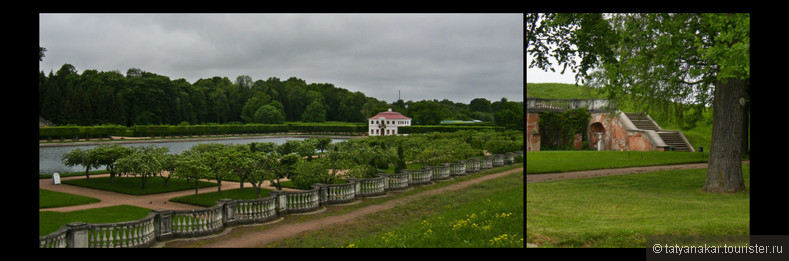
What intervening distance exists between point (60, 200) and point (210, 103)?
9.33 m

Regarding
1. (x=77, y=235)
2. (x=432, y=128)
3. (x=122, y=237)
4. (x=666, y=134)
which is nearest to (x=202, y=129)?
(x=122, y=237)

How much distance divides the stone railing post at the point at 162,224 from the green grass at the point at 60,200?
4.23 metres

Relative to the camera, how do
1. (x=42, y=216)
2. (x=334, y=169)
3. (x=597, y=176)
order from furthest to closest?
1. (x=597, y=176)
2. (x=334, y=169)
3. (x=42, y=216)

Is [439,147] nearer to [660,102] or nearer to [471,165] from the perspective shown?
[471,165]

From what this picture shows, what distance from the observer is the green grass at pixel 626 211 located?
6812 mm

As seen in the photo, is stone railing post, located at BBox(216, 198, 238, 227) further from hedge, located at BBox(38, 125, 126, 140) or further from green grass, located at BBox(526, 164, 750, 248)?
hedge, located at BBox(38, 125, 126, 140)

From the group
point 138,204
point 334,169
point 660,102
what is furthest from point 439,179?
point 138,204

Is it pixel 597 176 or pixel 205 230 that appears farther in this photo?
pixel 597 176

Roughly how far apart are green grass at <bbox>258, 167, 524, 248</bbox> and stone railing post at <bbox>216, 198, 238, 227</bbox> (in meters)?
1.57

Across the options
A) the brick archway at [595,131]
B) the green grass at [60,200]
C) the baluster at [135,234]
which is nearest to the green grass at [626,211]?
the baluster at [135,234]

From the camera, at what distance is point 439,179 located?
1728 cm

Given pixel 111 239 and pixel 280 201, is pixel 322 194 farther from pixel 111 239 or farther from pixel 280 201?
pixel 111 239

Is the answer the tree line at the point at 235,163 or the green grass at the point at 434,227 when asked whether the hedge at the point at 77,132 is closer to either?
the tree line at the point at 235,163
